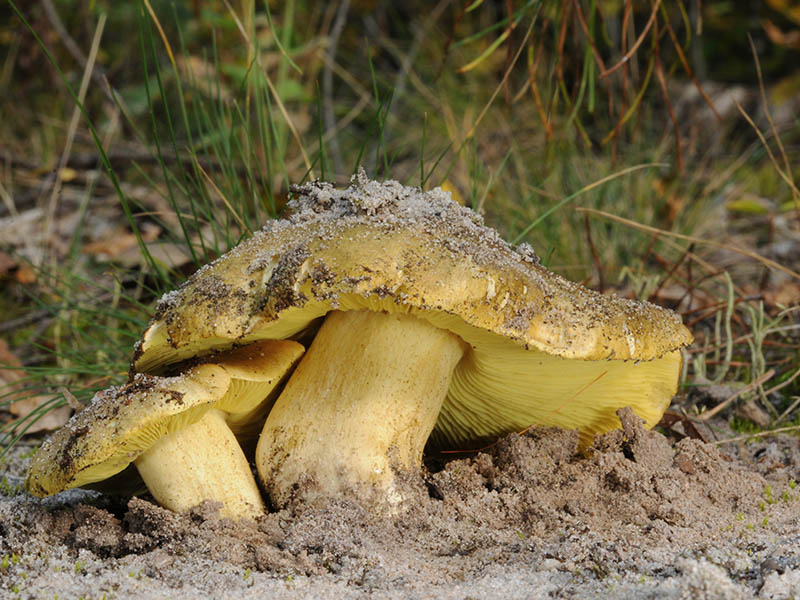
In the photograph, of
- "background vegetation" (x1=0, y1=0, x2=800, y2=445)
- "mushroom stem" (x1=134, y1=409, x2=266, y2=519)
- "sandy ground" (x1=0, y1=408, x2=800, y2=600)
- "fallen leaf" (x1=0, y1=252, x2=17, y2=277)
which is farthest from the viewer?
"fallen leaf" (x1=0, y1=252, x2=17, y2=277)

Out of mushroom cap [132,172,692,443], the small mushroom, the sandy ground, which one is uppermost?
mushroom cap [132,172,692,443]

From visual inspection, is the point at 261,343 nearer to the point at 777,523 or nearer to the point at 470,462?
the point at 470,462

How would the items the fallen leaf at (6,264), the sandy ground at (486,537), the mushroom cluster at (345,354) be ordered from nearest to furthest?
the sandy ground at (486,537)
the mushroom cluster at (345,354)
the fallen leaf at (6,264)

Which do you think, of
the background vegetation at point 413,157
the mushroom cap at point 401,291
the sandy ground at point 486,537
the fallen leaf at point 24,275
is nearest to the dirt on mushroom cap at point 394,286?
the mushroom cap at point 401,291

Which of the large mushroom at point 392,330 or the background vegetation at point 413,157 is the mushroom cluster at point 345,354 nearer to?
the large mushroom at point 392,330

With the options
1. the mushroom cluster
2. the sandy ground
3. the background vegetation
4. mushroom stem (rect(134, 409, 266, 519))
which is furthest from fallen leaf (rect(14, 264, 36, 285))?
mushroom stem (rect(134, 409, 266, 519))

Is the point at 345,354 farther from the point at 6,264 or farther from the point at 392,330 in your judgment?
the point at 6,264

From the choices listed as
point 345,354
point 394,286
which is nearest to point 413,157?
point 345,354

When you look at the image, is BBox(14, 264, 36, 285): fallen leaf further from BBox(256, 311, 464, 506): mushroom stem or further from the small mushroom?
BBox(256, 311, 464, 506): mushroom stem
